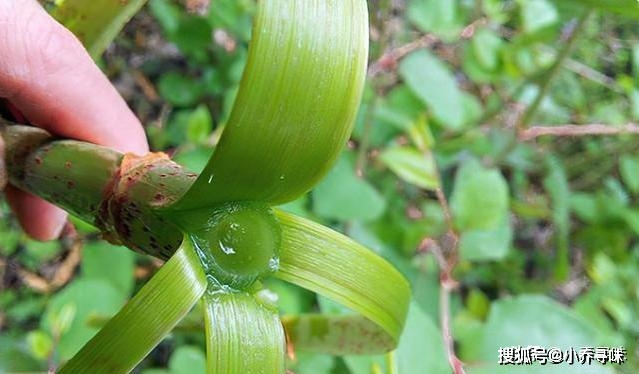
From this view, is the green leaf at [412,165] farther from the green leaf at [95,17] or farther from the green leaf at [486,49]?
the green leaf at [95,17]

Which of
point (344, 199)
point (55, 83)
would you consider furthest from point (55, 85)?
point (344, 199)

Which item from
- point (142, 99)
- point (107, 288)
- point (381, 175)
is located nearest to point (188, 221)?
point (107, 288)

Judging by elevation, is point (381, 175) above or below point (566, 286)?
above

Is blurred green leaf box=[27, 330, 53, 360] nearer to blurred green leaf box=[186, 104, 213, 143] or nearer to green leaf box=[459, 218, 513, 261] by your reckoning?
blurred green leaf box=[186, 104, 213, 143]

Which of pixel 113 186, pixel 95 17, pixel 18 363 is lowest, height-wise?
pixel 18 363

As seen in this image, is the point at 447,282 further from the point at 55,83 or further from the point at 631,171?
the point at 631,171

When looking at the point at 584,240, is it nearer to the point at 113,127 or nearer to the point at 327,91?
the point at 113,127
